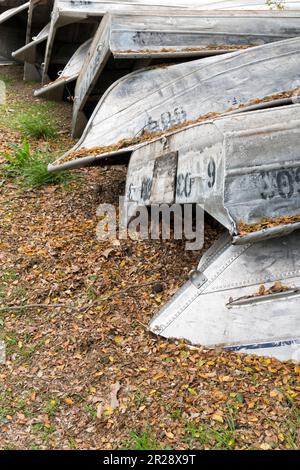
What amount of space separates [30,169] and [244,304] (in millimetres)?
2575

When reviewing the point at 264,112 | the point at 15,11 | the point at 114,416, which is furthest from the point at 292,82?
the point at 15,11

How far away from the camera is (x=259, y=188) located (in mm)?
2773

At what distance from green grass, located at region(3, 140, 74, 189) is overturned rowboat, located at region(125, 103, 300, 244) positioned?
188cm

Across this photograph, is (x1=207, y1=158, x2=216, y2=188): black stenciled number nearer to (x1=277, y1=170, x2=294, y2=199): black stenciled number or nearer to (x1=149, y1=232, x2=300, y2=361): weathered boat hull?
(x1=277, y1=170, x2=294, y2=199): black stenciled number

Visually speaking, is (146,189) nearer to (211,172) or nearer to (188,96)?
(211,172)

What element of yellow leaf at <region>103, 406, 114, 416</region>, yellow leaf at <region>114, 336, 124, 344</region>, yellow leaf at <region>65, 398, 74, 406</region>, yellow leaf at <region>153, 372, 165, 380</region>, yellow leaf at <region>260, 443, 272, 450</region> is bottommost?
yellow leaf at <region>65, 398, 74, 406</region>

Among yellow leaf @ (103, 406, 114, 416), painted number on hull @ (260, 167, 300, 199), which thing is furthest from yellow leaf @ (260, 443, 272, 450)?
painted number on hull @ (260, 167, 300, 199)

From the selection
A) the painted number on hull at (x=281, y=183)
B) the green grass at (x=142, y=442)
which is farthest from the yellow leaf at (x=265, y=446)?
the painted number on hull at (x=281, y=183)

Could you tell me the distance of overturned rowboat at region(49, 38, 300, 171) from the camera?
4.12 meters

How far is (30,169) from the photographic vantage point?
478 cm

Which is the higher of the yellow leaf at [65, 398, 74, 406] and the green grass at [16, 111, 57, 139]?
the yellow leaf at [65, 398, 74, 406]
